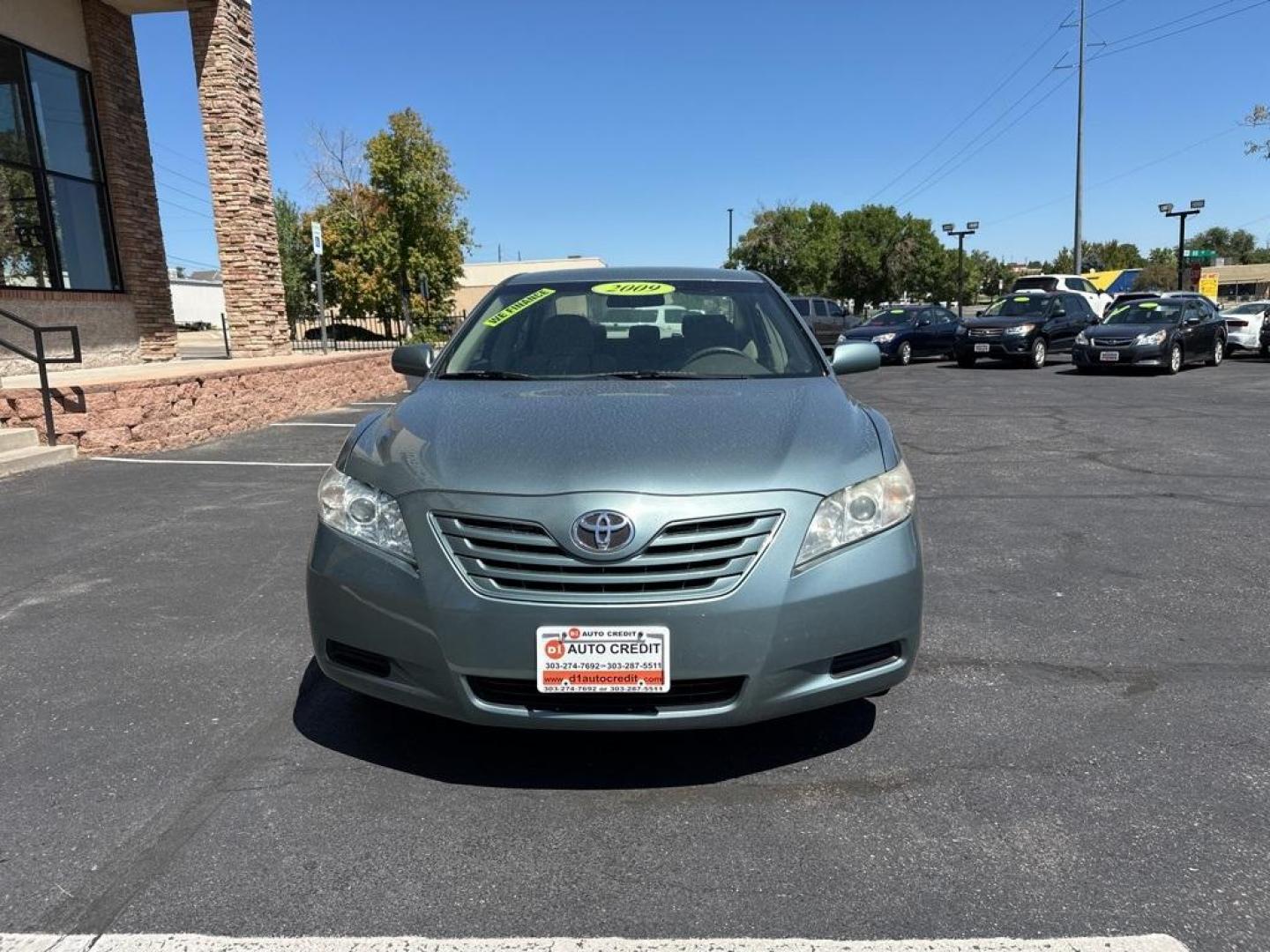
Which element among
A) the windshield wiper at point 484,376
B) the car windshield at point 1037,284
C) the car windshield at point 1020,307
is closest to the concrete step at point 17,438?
the windshield wiper at point 484,376

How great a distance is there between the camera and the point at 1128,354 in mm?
17016

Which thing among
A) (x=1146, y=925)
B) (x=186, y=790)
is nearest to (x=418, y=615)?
(x=186, y=790)

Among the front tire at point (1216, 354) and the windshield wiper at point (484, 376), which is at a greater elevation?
the windshield wiper at point (484, 376)

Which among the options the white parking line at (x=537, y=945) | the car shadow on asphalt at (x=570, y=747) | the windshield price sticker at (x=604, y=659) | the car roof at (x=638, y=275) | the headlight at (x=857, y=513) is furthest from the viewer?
the car roof at (x=638, y=275)

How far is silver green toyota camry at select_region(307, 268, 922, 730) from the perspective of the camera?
2422 millimetres

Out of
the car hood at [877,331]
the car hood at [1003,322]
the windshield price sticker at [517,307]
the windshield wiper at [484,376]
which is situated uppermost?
the windshield price sticker at [517,307]

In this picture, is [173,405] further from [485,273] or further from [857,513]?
[485,273]

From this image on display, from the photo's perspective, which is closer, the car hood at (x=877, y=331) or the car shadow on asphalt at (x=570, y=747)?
the car shadow on asphalt at (x=570, y=747)

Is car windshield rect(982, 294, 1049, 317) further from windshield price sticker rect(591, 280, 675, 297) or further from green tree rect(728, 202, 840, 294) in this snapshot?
green tree rect(728, 202, 840, 294)

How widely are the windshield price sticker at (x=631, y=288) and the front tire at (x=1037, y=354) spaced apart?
56.5 ft

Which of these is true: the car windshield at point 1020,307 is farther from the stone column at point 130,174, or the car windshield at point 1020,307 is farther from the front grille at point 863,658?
the front grille at point 863,658

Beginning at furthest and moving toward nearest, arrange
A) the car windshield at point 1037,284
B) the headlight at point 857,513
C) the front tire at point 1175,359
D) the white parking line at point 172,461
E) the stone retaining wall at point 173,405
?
the car windshield at point 1037,284 → the front tire at point 1175,359 → the stone retaining wall at point 173,405 → the white parking line at point 172,461 → the headlight at point 857,513

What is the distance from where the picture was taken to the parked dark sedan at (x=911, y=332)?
855 inches

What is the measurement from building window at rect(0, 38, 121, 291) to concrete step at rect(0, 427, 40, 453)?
503 centimetres
